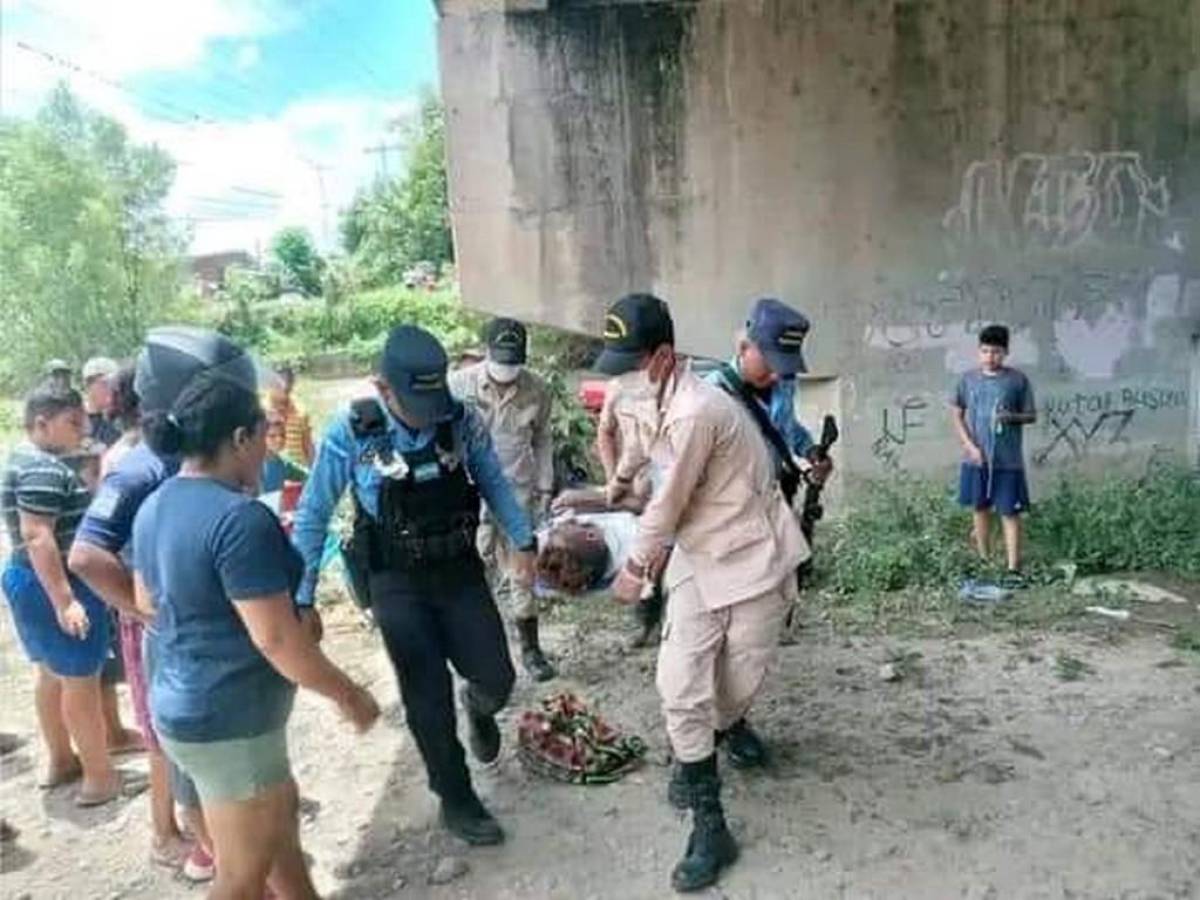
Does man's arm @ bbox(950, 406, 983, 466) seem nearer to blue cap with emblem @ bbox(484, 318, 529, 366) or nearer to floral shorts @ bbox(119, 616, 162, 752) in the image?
blue cap with emblem @ bbox(484, 318, 529, 366)

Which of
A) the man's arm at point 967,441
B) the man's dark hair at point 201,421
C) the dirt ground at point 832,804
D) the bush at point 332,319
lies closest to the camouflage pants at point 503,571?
the dirt ground at point 832,804

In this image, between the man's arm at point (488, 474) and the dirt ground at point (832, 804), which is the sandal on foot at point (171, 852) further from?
the man's arm at point (488, 474)

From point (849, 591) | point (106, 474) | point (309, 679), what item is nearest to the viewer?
point (309, 679)

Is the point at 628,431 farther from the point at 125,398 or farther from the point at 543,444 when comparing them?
the point at 125,398

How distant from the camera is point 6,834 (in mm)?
4324

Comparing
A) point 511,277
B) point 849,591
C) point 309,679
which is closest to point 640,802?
point 309,679

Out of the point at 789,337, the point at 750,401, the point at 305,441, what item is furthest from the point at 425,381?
the point at 305,441

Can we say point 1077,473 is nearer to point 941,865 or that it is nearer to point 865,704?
point 865,704

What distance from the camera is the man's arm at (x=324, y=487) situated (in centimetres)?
380

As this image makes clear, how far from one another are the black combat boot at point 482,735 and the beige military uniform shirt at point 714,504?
106 centimetres

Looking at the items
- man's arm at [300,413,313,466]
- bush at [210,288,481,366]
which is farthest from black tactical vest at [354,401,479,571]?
bush at [210,288,481,366]

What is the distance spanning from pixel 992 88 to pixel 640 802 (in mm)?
5949

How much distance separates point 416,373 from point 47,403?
5.18 ft

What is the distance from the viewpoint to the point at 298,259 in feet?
151
